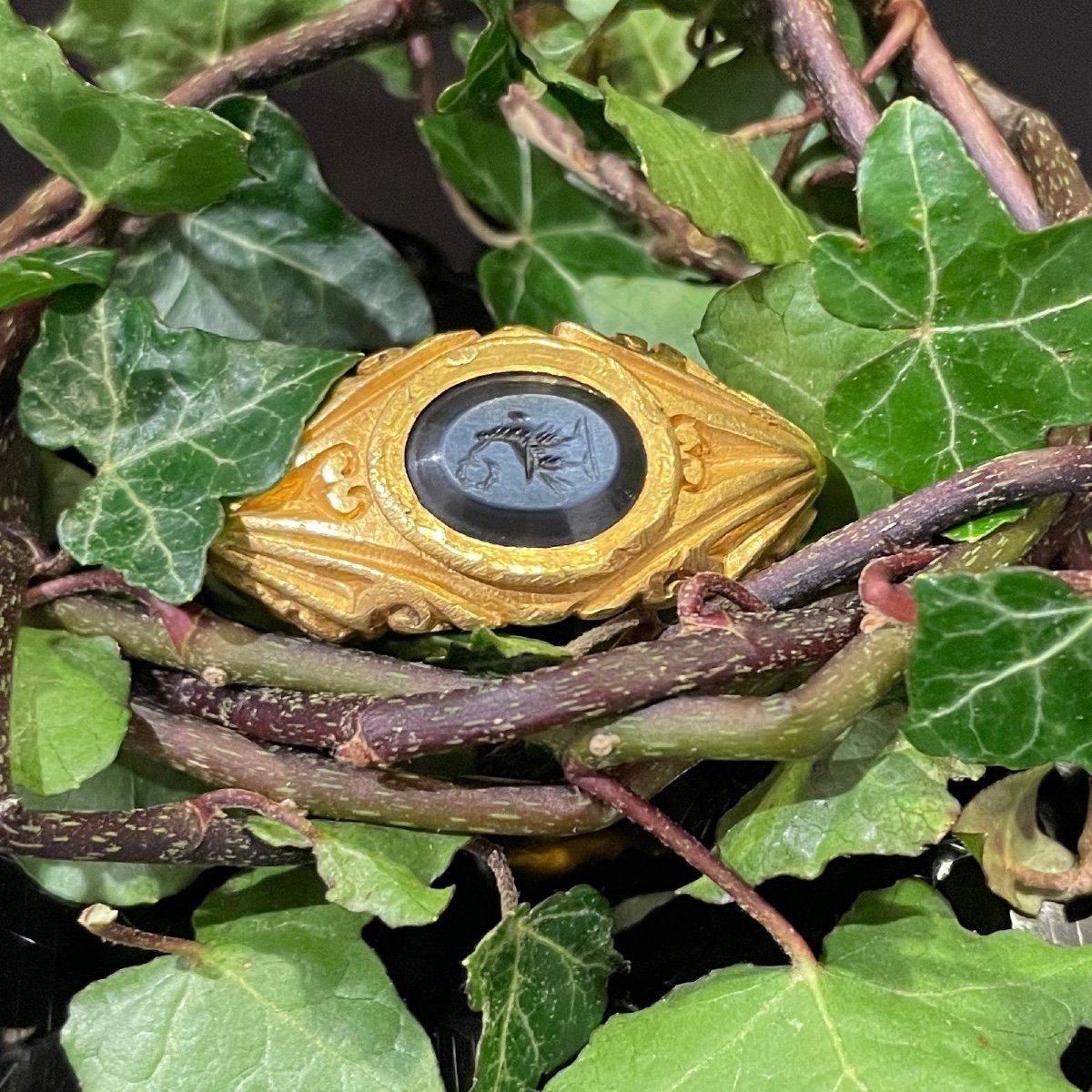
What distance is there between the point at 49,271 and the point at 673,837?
1.02 ft

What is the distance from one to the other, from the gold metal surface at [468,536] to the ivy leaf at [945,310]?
7 centimetres

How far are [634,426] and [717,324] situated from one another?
82 millimetres

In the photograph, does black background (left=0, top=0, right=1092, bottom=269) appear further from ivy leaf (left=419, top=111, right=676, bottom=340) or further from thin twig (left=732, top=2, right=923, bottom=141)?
thin twig (left=732, top=2, right=923, bottom=141)

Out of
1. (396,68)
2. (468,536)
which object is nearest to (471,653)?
(468,536)

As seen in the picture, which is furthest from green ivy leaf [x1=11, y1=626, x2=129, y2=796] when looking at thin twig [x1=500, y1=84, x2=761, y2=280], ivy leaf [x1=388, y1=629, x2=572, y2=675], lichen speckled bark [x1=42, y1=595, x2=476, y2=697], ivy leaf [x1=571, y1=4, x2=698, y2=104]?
ivy leaf [x1=571, y1=4, x2=698, y2=104]

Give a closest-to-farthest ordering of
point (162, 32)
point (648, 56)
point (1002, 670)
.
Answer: point (1002, 670) < point (162, 32) < point (648, 56)

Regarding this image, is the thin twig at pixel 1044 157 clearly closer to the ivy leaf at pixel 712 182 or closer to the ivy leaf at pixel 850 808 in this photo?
the ivy leaf at pixel 712 182

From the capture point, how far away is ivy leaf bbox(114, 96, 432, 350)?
58cm

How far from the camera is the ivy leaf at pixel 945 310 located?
1.27 feet

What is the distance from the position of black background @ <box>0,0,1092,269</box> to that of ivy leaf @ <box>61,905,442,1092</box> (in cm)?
47

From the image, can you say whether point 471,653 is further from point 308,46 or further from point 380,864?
point 308,46

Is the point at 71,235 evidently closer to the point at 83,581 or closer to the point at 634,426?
the point at 83,581

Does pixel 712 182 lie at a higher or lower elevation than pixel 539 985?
higher

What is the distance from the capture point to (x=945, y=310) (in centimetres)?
41
